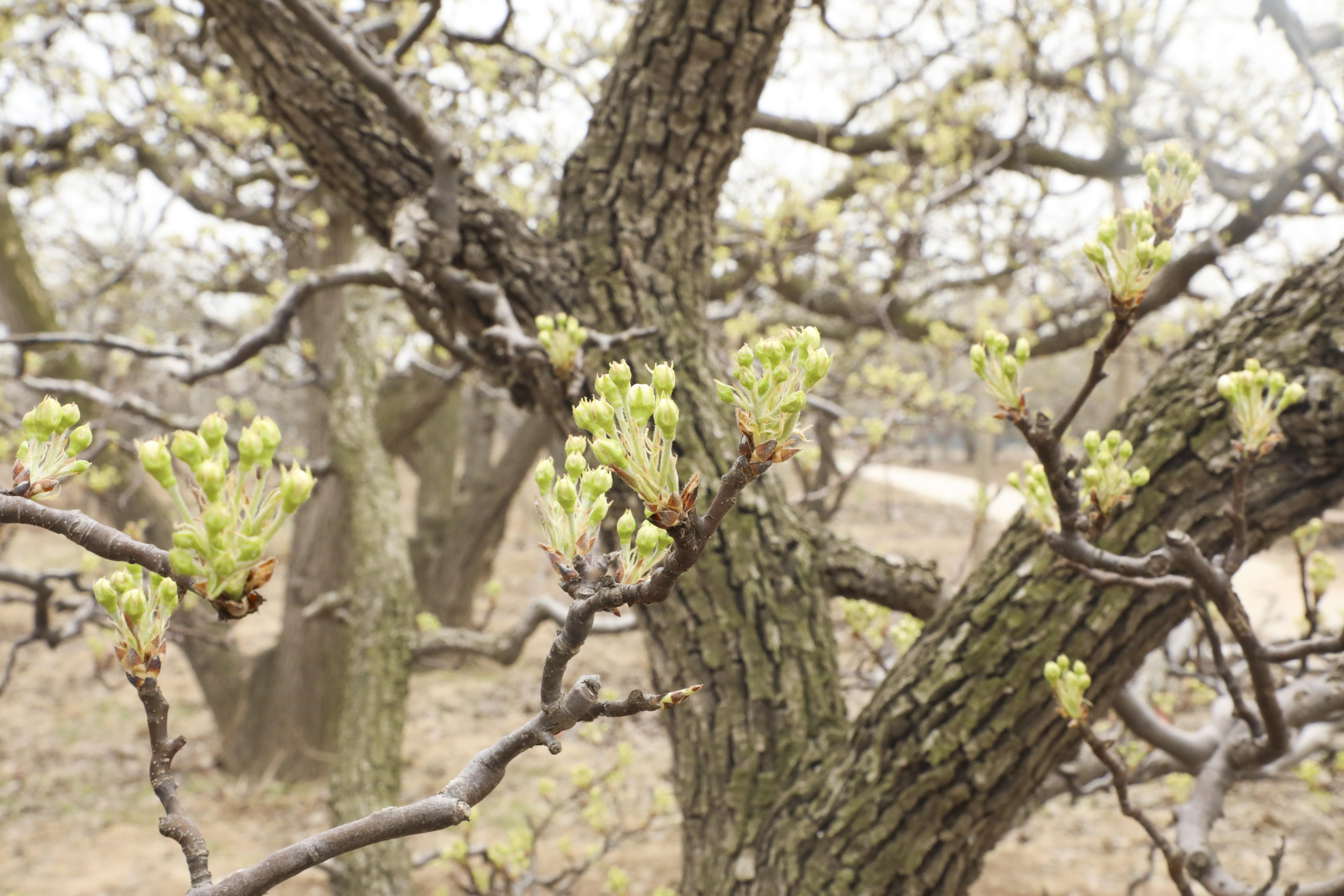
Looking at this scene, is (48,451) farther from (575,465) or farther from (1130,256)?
(1130,256)

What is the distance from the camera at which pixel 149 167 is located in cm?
636

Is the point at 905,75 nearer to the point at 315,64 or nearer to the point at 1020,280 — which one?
the point at 1020,280

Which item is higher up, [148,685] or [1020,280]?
[1020,280]

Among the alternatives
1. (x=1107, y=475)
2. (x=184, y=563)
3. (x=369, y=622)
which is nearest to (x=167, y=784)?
(x=184, y=563)

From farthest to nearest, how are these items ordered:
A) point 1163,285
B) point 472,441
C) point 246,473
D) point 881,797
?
1. point 472,441
2. point 1163,285
3. point 881,797
4. point 246,473

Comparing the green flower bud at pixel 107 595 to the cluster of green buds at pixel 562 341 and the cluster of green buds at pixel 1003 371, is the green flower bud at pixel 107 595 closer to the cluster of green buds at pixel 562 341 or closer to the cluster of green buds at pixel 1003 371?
the cluster of green buds at pixel 562 341

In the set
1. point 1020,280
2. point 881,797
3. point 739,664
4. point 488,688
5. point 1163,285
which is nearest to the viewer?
point 881,797

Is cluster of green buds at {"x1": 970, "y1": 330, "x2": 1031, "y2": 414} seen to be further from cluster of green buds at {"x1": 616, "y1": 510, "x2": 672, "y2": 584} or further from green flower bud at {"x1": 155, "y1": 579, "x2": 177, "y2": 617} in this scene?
green flower bud at {"x1": 155, "y1": 579, "x2": 177, "y2": 617}

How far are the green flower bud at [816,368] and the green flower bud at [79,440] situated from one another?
0.69 metres

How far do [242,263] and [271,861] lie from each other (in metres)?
6.09

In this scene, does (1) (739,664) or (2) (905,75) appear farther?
(2) (905,75)

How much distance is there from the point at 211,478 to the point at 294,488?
0.19 ft

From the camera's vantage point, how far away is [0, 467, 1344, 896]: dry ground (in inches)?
181

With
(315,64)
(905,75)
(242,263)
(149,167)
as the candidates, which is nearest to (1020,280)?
(905,75)
